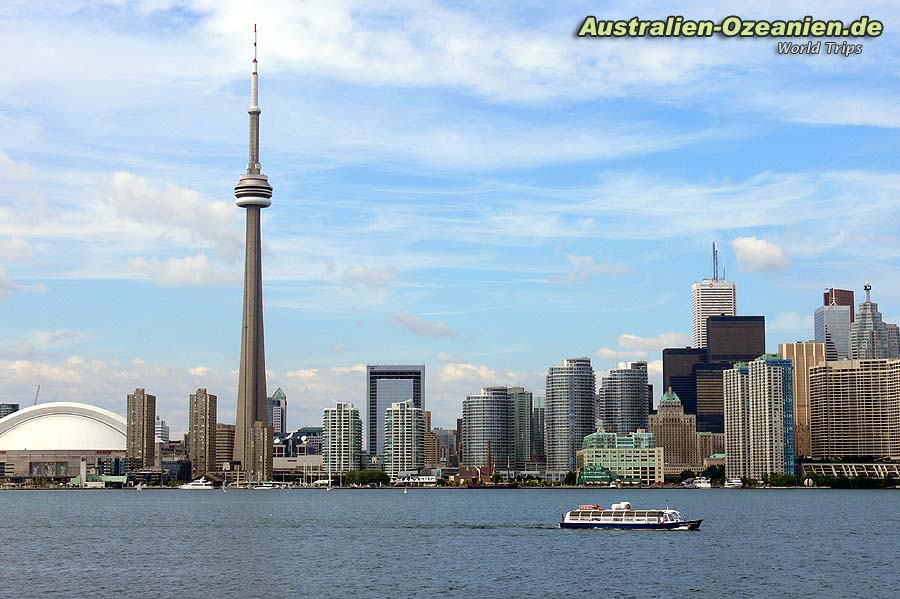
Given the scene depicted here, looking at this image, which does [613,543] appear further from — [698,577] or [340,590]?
[340,590]

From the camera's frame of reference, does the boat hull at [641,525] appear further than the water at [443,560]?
Yes

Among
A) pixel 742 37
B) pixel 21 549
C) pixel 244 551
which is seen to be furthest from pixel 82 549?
pixel 742 37

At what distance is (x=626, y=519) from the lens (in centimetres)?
14838

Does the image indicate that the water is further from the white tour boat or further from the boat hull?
the white tour boat

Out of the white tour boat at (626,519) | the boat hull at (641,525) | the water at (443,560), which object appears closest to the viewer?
the water at (443,560)

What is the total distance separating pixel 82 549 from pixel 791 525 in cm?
9170

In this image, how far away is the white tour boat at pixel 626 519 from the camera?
14700cm

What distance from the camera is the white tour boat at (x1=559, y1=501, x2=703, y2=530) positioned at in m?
147

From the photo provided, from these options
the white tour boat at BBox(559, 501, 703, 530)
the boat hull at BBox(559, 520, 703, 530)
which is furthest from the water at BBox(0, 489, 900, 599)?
the white tour boat at BBox(559, 501, 703, 530)

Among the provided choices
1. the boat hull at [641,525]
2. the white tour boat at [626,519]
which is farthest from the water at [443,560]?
the white tour boat at [626,519]

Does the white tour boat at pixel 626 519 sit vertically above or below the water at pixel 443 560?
above

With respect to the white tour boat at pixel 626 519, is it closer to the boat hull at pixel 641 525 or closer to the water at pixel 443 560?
the boat hull at pixel 641 525

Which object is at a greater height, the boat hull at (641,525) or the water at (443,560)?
the boat hull at (641,525)

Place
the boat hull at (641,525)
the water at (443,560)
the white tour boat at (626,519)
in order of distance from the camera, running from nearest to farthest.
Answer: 1. the water at (443,560)
2. the boat hull at (641,525)
3. the white tour boat at (626,519)
